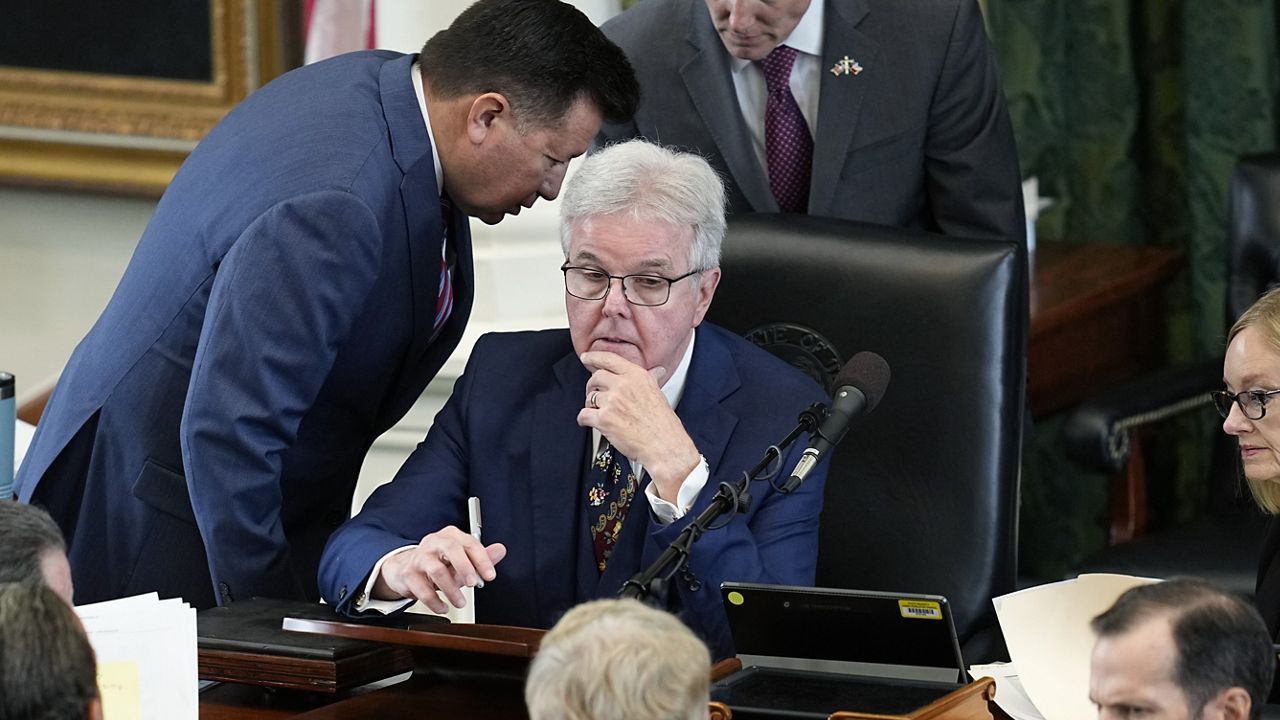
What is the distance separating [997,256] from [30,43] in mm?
3487

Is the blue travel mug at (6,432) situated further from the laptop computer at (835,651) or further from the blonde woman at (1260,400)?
the blonde woman at (1260,400)

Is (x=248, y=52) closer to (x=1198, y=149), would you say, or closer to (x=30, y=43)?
(x=30, y=43)

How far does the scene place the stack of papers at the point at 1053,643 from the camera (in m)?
1.91

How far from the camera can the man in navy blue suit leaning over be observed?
7.14 feet

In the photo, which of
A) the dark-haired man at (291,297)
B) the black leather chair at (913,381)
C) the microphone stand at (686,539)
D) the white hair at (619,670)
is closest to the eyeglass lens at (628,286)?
the dark-haired man at (291,297)

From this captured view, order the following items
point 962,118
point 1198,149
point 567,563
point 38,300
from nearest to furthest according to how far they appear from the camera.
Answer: point 567,563
point 962,118
point 1198,149
point 38,300

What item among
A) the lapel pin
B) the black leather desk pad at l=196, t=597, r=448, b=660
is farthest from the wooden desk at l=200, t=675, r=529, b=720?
the lapel pin

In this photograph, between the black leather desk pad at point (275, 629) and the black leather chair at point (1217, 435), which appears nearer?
the black leather desk pad at point (275, 629)

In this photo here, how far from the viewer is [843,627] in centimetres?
188

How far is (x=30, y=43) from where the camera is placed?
200 inches

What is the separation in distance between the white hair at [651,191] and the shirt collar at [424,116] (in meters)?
0.22

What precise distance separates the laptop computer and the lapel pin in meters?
1.38

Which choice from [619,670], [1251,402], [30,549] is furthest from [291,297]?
[1251,402]

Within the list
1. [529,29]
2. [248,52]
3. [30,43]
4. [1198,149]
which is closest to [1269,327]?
[529,29]
